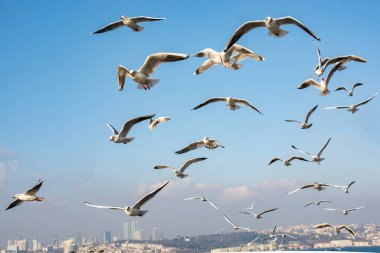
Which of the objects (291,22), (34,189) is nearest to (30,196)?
(34,189)

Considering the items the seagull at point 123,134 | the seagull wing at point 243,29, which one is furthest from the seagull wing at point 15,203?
the seagull wing at point 243,29

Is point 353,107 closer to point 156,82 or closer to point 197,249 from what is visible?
point 156,82

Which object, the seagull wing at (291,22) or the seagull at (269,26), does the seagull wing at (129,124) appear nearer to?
the seagull at (269,26)

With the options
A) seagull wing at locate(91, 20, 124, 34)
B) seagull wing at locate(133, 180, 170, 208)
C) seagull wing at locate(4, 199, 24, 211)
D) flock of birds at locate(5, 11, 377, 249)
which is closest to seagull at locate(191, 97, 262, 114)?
flock of birds at locate(5, 11, 377, 249)

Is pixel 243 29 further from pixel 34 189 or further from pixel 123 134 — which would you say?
pixel 34 189

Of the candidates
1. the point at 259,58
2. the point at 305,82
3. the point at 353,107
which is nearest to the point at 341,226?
the point at 353,107
